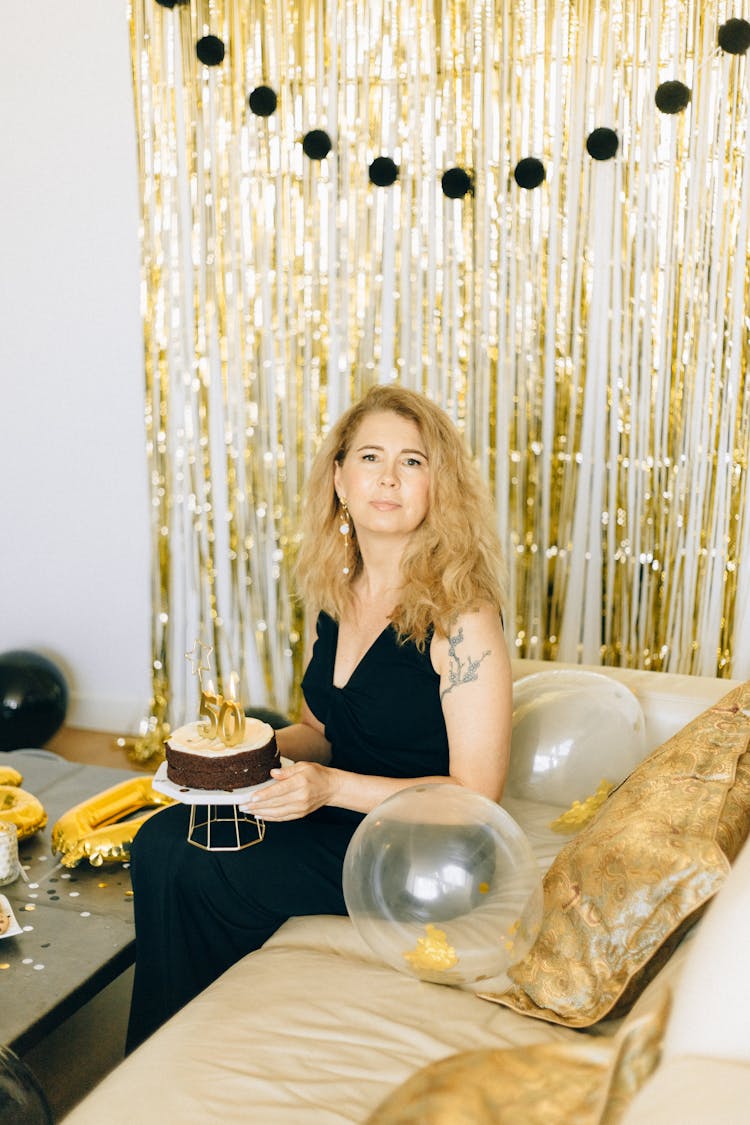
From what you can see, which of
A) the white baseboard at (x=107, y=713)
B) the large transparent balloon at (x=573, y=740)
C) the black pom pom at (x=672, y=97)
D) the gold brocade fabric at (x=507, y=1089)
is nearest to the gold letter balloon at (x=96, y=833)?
the large transparent balloon at (x=573, y=740)

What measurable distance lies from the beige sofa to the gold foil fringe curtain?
174 centimetres

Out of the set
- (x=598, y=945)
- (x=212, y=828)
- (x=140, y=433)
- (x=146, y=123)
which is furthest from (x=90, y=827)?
(x=146, y=123)

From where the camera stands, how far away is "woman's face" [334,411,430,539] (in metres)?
1.85

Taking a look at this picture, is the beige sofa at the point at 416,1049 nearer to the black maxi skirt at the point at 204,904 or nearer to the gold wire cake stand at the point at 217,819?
the black maxi skirt at the point at 204,904

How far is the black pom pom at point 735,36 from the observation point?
2.68 meters

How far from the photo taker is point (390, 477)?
1.85 m

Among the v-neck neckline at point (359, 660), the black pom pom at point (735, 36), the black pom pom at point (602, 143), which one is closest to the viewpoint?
the v-neck neckline at point (359, 660)

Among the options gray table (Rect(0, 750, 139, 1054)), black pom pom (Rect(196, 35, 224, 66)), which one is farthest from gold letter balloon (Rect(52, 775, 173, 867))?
black pom pom (Rect(196, 35, 224, 66))

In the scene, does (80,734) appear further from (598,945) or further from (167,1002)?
(598,945)

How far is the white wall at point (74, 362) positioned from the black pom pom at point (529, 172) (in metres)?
1.28

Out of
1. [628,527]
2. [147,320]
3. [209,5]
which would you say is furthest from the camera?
[147,320]

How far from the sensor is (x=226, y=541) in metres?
3.50

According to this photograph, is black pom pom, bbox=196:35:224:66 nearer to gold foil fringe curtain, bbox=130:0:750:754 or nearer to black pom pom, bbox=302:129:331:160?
gold foil fringe curtain, bbox=130:0:750:754

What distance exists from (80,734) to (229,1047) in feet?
8.47
